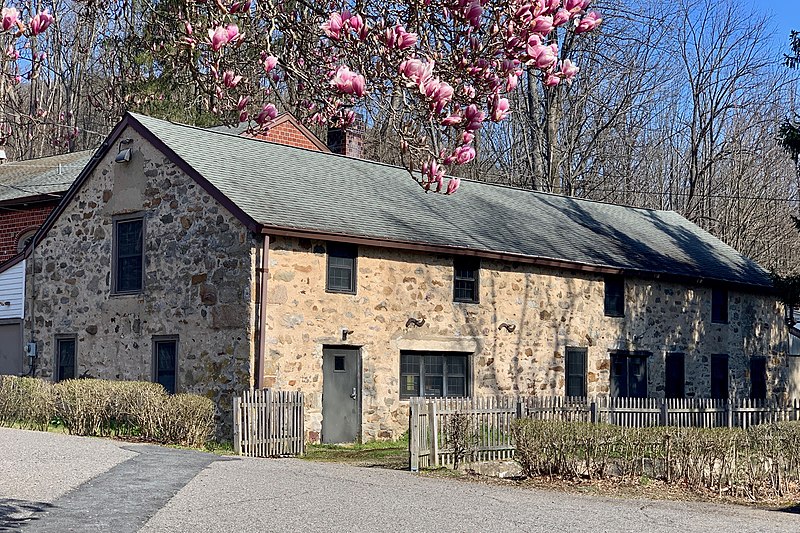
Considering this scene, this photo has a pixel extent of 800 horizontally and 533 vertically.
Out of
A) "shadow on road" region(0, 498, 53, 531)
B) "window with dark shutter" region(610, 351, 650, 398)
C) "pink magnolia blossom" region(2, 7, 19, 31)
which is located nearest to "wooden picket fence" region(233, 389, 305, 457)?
"shadow on road" region(0, 498, 53, 531)

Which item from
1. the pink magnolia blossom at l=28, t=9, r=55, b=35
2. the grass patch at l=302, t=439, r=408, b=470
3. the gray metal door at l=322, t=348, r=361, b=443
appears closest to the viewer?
the pink magnolia blossom at l=28, t=9, r=55, b=35

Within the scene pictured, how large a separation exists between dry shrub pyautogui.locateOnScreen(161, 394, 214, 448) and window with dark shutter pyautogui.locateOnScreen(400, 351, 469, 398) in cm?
492

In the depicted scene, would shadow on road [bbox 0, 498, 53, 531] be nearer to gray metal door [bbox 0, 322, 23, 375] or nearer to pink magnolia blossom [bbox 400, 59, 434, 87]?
pink magnolia blossom [bbox 400, 59, 434, 87]

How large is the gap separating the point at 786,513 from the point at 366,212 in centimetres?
1184

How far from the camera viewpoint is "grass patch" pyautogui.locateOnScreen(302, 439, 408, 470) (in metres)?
18.4

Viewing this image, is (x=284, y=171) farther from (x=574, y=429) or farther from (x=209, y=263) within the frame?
(x=574, y=429)

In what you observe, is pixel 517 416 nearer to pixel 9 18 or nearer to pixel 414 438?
pixel 414 438

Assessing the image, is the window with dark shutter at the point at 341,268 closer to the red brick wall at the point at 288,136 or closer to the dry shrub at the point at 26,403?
the dry shrub at the point at 26,403

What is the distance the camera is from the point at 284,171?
79.7 ft

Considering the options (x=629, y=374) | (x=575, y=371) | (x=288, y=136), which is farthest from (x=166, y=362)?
(x=288, y=136)

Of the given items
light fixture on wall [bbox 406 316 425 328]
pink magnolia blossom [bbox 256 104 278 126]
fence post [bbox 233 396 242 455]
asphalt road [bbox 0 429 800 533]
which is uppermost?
pink magnolia blossom [bbox 256 104 278 126]

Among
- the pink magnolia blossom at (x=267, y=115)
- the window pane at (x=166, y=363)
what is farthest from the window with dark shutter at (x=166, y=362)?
the pink magnolia blossom at (x=267, y=115)

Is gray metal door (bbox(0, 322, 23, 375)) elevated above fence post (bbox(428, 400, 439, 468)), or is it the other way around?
gray metal door (bbox(0, 322, 23, 375))

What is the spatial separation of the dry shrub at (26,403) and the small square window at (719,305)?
57.3ft
